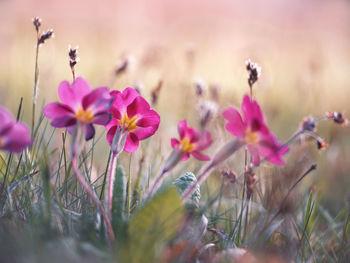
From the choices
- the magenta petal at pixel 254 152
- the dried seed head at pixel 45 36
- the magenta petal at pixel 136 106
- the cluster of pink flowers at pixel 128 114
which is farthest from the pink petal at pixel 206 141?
the dried seed head at pixel 45 36

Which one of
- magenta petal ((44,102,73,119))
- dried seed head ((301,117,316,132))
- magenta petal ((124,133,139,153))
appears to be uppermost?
magenta petal ((44,102,73,119))

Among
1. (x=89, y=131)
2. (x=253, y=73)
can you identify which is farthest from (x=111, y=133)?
(x=253, y=73)

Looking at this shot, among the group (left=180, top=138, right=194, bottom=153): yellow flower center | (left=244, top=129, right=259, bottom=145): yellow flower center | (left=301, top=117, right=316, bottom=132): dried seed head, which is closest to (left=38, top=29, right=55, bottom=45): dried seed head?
(left=180, top=138, right=194, bottom=153): yellow flower center

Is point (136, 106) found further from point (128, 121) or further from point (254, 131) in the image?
point (254, 131)

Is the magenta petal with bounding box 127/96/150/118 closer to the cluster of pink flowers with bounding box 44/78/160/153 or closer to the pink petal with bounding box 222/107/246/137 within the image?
the cluster of pink flowers with bounding box 44/78/160/153

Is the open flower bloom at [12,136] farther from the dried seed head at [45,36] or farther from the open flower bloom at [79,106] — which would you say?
the dried seed head at [45,36]

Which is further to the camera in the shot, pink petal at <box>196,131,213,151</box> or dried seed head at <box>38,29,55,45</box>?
dried seed head at <box>38,29,55,45</box>

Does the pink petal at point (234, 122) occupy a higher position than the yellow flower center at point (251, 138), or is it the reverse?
the pink petal at point (234, 122)

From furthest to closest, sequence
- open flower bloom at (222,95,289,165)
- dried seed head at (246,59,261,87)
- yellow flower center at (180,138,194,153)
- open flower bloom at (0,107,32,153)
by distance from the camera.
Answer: dried seed head at (246,59,261,87), yellow flower center at (180,138,194,153), open flower bloom at (222,95,289,165), open flower bloom at (0,107,32,153)
